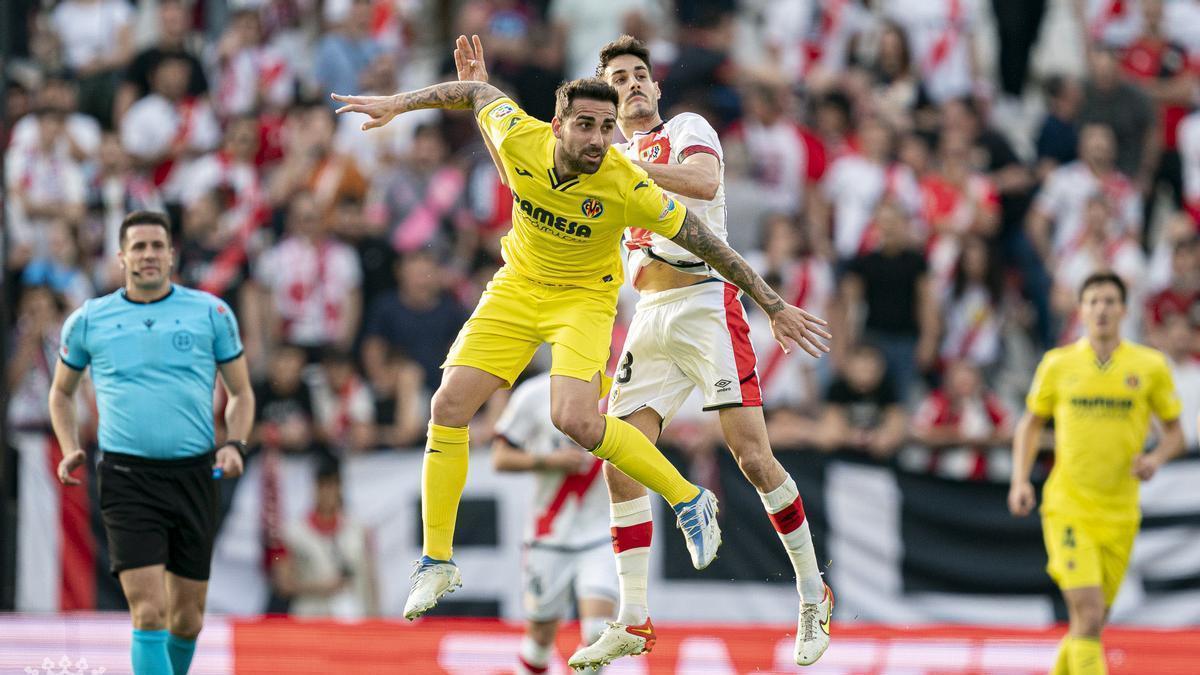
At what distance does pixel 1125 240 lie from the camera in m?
14.6

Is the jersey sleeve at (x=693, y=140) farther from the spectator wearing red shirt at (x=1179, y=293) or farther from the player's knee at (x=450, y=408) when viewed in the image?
the spectator wearing red shirt at (x=1179, y=293)

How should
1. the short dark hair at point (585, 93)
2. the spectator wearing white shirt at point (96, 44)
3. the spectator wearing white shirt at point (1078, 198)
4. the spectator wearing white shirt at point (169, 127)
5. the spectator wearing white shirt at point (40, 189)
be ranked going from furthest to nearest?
the spectator wearing white shirt at point (96, 44) → the spectator wearing white shirt at point (169, 127) → the spectator wearing white shirt at point (40, 189) → the spectator wearing white shirt at point (1078, 198) → the short dark hair at point (585, 93)

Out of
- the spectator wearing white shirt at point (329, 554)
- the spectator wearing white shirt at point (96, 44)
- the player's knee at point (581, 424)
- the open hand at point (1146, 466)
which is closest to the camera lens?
the player's knee at point (581, 424)

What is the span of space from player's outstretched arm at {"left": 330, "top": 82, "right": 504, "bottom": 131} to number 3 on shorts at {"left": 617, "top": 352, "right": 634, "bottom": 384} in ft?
4.97

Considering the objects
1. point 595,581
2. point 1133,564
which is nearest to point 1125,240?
point 1133,564

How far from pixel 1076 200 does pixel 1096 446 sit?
4.75 metres

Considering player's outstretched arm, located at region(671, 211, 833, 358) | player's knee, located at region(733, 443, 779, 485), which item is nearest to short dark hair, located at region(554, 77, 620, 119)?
player's outstretched arm, located at region(671, 211, 833, 358)

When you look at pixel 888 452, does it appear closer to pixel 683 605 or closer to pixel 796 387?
pixel 796 387

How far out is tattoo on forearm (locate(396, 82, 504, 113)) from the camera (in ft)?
27.0

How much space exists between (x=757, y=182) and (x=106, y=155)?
6.07 metres

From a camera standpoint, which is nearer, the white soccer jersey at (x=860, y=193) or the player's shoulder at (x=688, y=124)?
the player's shoulder at (x=688, y=124)

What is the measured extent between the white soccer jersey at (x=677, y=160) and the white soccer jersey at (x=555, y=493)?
254 cm

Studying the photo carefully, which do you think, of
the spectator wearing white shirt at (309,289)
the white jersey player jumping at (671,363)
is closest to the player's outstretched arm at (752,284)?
the white jersey player jumping at (671,363)

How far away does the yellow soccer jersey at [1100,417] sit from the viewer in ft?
35.1
